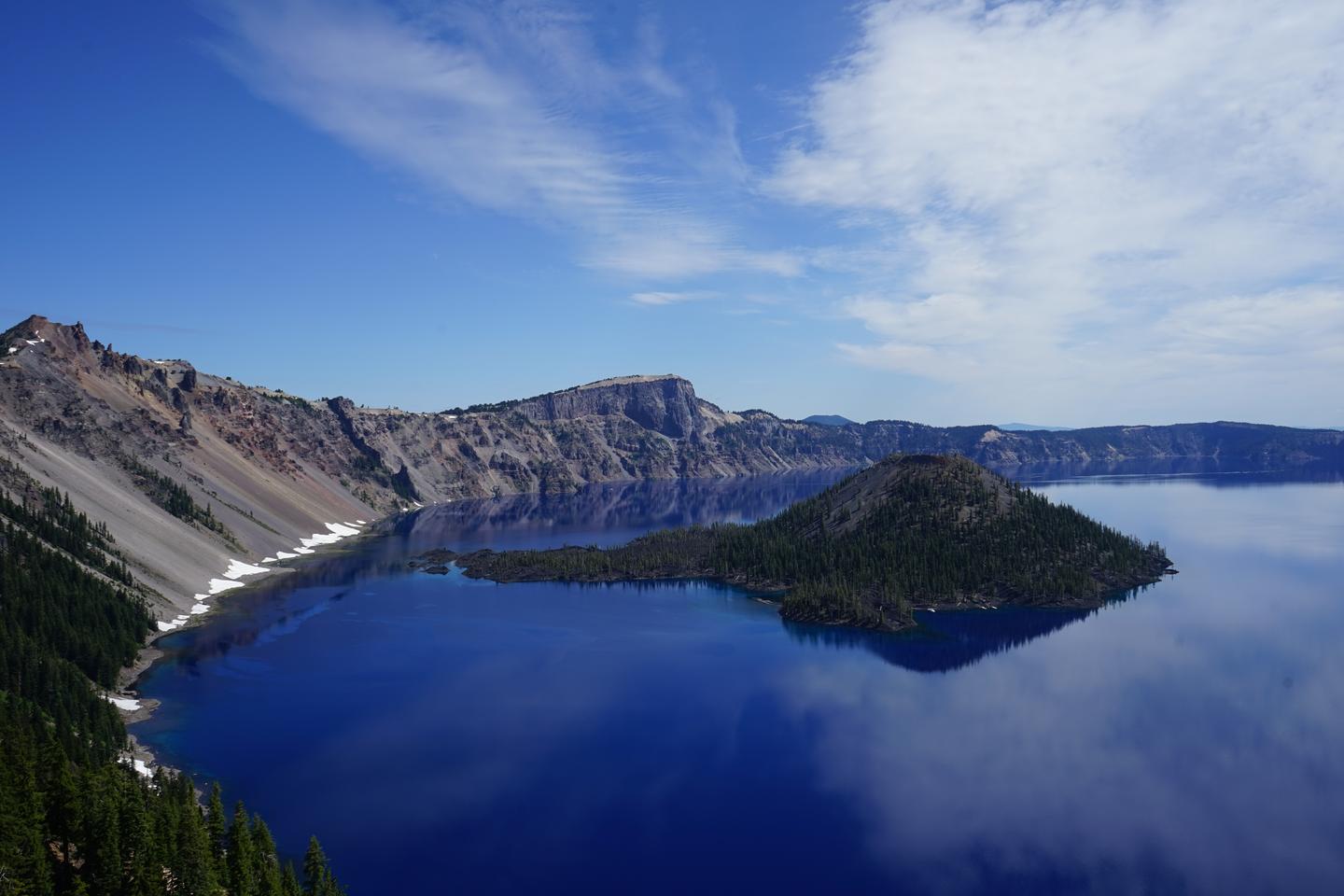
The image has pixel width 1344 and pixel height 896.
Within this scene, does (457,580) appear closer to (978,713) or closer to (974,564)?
(974,564)

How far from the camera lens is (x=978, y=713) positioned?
91.4 metres

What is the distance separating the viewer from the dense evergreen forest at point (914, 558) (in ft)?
495

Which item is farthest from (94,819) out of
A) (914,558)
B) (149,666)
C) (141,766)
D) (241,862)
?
(914,558)

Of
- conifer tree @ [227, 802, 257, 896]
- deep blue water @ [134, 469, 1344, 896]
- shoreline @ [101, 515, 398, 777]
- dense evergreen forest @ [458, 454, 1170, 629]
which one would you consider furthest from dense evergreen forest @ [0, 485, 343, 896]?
dense evergreen forest @ [458, 454, 1170, 629]

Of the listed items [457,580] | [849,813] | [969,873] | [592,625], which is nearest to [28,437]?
[457,580]

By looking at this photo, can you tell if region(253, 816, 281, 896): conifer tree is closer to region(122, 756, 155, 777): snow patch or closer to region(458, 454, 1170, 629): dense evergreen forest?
region(122, 756, 155, 777): snow patch

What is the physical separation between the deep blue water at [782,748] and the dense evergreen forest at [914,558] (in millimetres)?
9366

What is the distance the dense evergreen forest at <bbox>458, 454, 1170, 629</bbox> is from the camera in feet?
495

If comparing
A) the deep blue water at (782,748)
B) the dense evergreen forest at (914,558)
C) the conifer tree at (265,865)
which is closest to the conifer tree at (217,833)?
the conifer tree at (265,865)

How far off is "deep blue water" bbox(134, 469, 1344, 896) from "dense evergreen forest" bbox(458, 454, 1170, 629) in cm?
937

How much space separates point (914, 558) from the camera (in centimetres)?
16225

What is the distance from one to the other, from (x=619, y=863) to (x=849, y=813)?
791 inches

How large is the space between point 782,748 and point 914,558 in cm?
8853

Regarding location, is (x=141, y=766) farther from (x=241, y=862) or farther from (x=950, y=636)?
(x=950, y=636)
